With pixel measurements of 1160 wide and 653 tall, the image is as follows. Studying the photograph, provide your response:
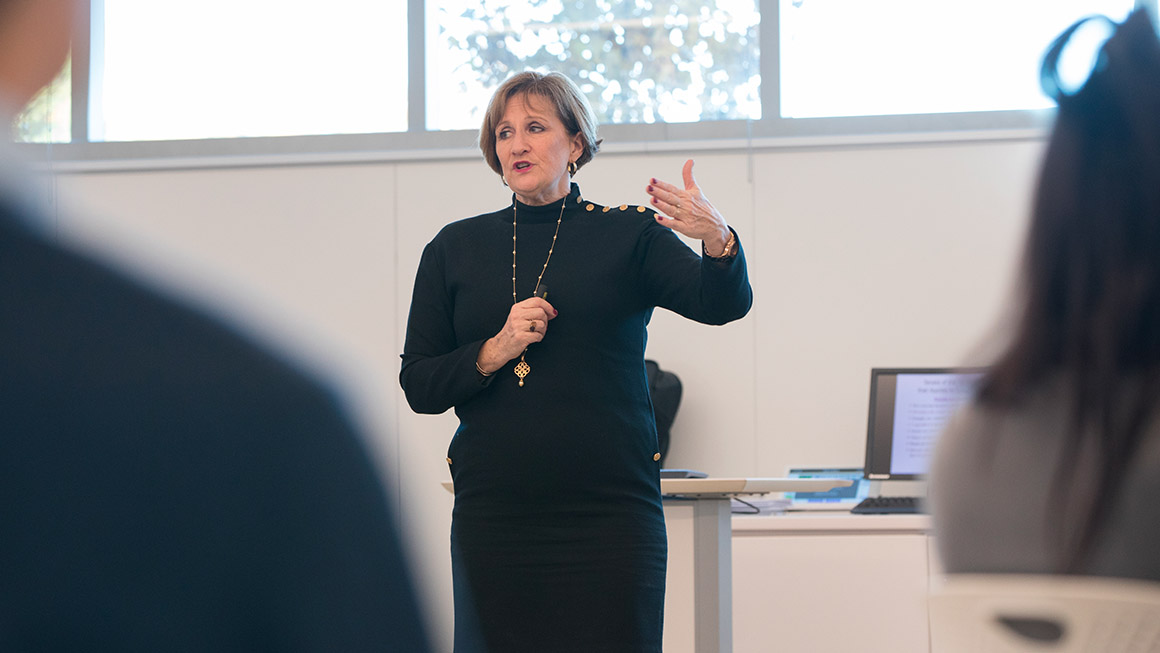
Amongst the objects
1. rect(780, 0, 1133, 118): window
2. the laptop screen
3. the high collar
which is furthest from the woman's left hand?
rect(780, 0, 1133, 118): window

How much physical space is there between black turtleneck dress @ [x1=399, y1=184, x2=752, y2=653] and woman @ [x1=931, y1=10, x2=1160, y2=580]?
988 mm

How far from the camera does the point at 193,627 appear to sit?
30 cm

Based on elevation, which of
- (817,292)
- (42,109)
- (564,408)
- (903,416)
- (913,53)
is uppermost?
(913,53)

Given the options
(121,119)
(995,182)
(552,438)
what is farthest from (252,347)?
(121,119)

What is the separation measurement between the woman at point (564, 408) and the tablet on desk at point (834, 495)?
5.38ft

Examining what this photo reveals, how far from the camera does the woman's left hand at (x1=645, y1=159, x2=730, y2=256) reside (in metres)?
1.83

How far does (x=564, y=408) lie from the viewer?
183 centimetres

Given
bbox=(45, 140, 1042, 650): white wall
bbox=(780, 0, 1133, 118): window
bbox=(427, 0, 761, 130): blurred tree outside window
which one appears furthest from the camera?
bbox=(427, 0, 761, 130): blurred tree outside window

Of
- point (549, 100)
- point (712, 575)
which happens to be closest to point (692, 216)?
point (549, 100)

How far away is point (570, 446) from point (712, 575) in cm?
68

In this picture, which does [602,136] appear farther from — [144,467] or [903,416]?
[144,467]

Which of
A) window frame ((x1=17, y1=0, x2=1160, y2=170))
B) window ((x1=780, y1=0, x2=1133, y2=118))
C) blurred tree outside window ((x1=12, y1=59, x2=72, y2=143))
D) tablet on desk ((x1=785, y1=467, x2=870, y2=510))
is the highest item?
window ((x1=780, y1=0, x2=1133, y2=118))

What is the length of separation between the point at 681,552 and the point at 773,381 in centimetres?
Result: 172

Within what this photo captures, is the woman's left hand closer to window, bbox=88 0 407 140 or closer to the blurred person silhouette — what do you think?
the blurred person silhouette
